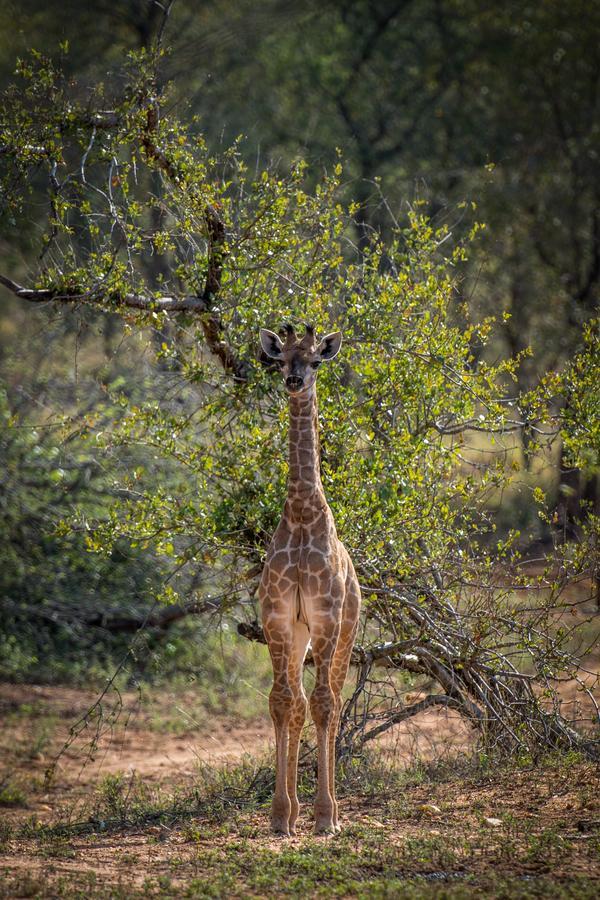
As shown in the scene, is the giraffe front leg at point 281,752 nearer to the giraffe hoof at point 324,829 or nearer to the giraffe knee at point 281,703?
the giraffe knee at point 281,703

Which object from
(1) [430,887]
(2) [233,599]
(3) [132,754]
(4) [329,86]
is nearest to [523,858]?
(1) [430,887]

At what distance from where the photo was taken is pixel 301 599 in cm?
711

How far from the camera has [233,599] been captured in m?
9.18

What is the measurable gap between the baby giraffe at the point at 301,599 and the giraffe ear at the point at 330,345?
205mm

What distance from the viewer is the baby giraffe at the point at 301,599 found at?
23.1 ft

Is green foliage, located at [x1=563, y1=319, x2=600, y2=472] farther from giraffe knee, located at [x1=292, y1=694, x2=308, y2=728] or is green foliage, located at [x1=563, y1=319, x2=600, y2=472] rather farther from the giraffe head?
giraffe knee, located at [x1=292, y1=694, x2=308, y2=728]

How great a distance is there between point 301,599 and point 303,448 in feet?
3.26

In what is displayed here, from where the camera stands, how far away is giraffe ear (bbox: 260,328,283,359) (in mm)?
7414

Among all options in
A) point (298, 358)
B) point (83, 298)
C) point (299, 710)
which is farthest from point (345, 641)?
point (83, 298)

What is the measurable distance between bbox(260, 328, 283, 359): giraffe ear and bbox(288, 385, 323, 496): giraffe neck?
344 mm

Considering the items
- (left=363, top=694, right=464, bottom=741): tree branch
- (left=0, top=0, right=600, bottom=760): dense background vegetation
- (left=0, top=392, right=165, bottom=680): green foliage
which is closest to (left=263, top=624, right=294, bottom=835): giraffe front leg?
(left=0, top=0, right=600, bottom=760): dense background vegetation

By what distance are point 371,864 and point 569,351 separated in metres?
13.1

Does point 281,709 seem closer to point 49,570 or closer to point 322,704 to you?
point 322,704

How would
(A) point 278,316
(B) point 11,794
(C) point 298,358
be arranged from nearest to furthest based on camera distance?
(C) point 298,358 → (A) point 278,316 → (B) point 11,794
